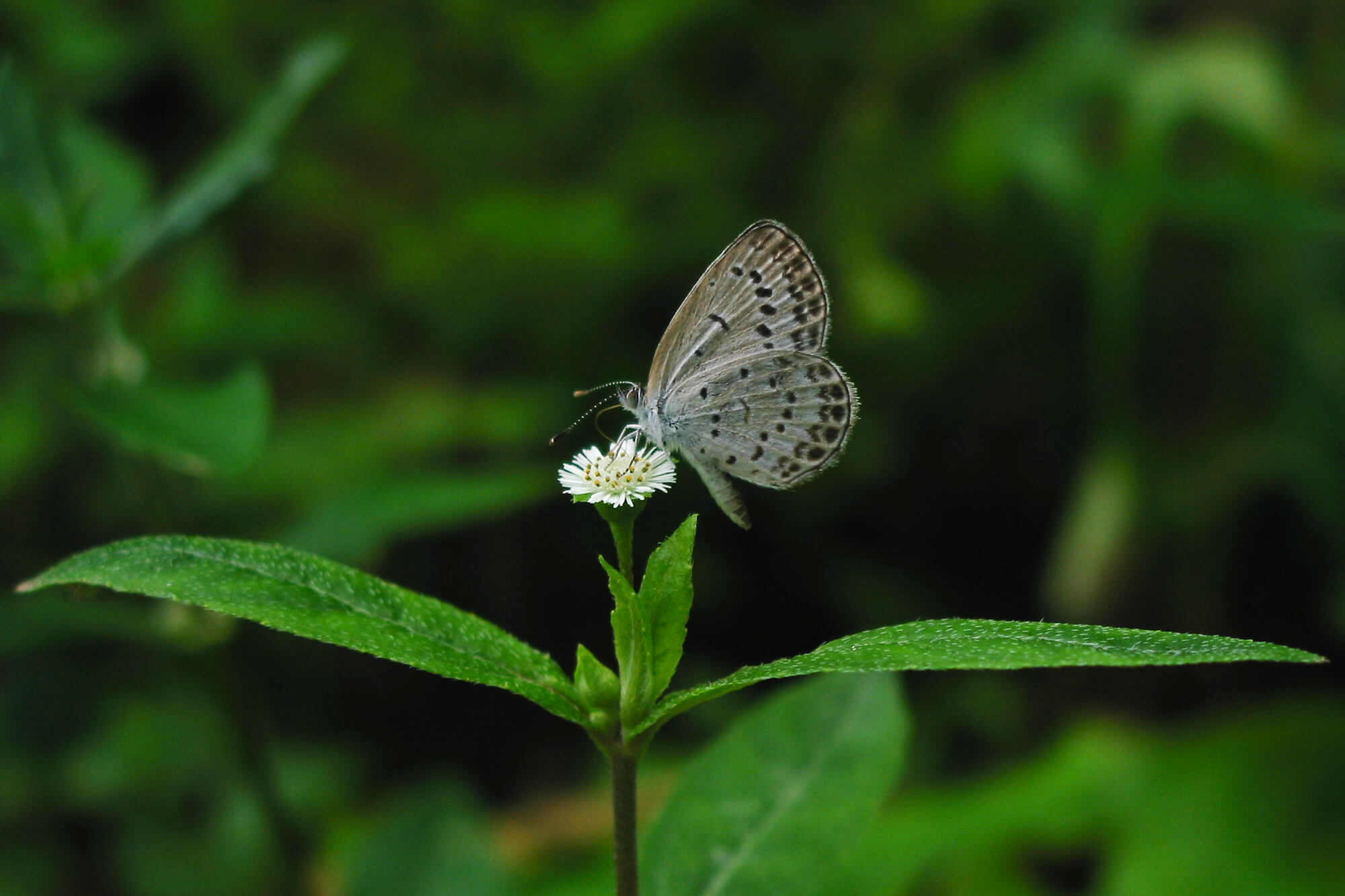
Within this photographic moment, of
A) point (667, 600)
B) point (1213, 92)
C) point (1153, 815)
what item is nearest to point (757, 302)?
point (667, 600)

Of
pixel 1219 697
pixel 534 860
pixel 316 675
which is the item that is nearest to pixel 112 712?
pixel 316 675

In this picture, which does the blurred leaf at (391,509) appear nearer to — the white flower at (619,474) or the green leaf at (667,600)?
the white flower at (619,474)

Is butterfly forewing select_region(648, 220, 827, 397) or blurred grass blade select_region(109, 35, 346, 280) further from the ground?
blurred grass blade select_region(109, 35, 346, 280)

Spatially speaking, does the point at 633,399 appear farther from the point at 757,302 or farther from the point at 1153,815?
the point at 1153,815

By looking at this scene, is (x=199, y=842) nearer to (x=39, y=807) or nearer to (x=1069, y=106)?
(x=39, y=807)

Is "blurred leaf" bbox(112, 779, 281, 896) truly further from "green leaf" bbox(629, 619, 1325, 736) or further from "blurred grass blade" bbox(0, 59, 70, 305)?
"green leaf" bbox(629, 619, 1325, 736)

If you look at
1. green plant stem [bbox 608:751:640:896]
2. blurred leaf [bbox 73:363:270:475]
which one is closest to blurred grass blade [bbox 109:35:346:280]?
blurred leaf [bbox 73:363:270:475]

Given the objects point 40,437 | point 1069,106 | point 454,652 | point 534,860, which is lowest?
point 454,652
